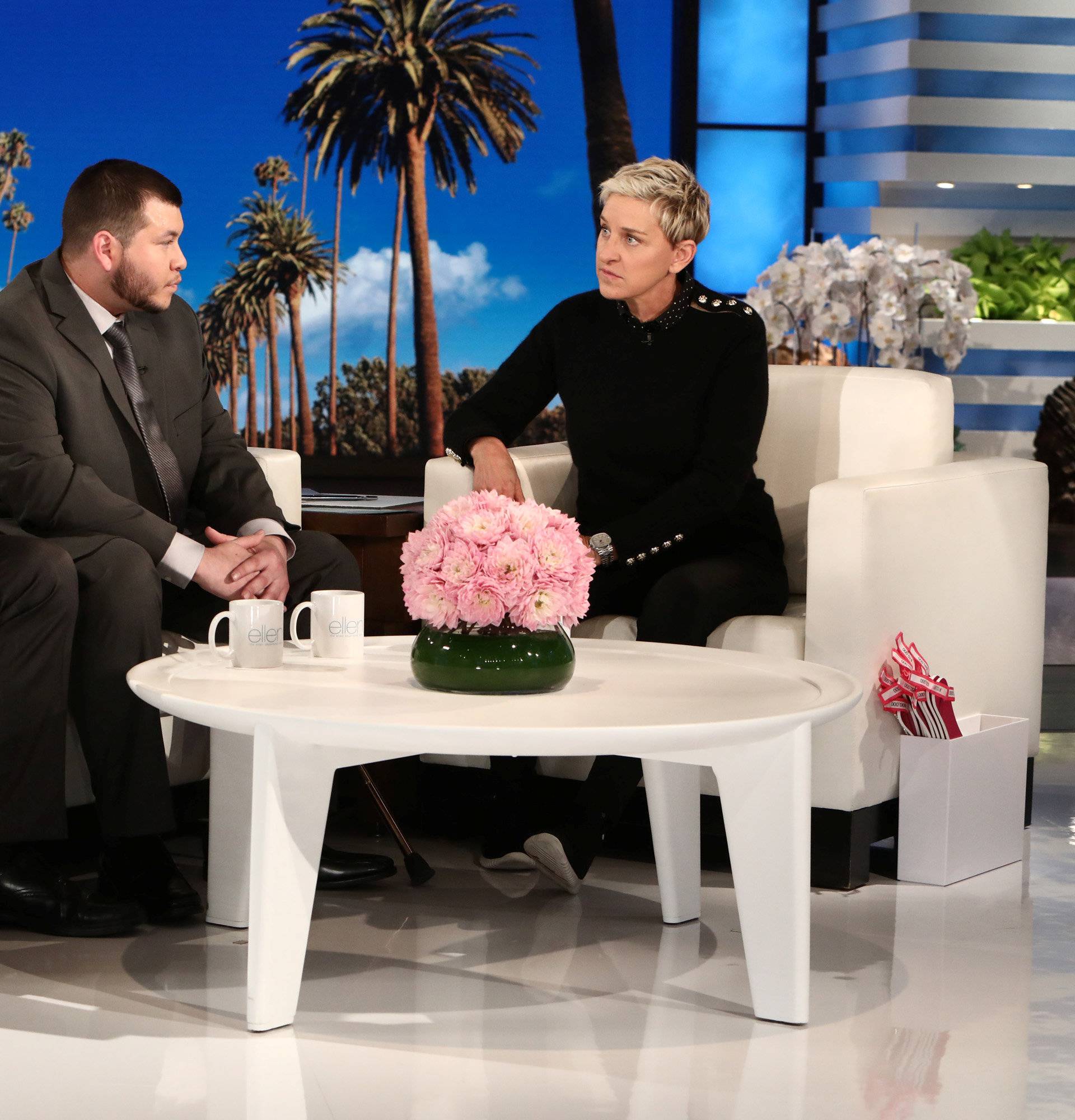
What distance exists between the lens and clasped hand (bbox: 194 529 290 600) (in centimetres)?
288

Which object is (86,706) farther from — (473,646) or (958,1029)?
(958,1029)

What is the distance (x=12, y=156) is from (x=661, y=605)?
525 cm

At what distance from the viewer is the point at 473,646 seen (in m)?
2.22

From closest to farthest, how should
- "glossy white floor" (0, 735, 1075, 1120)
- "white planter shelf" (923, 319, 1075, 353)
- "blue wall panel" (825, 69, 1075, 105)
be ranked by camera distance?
"glossy white floor" (0, 735, 1075, 1120), "white planter shelf" (923, 319, 1075, 353), "blue wall panel" (825, 69, 1075, 105)

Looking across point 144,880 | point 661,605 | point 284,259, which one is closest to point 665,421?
point 661,605

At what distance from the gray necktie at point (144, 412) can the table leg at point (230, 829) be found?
0.56 m

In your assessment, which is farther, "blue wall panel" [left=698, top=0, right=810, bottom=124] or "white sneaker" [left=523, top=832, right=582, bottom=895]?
"blue wall panel" [left=698, top=0, right=810, bottom=124]

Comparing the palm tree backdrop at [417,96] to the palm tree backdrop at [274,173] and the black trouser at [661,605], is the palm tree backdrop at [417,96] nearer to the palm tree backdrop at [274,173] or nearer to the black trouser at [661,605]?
the palm tree backdrop at [274,173]

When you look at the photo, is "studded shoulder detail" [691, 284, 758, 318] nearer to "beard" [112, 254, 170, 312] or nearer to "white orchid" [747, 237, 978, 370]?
"white orchid" [747, 237, 978, 370]

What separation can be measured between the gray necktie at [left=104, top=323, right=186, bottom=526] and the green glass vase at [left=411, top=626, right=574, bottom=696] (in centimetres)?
97

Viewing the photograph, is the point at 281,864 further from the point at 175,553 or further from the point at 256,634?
the point at 175,553

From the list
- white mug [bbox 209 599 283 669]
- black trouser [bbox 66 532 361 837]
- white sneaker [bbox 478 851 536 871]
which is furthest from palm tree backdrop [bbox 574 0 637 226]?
white mug [bbox 209 599 283 669]

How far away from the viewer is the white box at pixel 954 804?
2947mm

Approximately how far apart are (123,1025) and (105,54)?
232 inches
